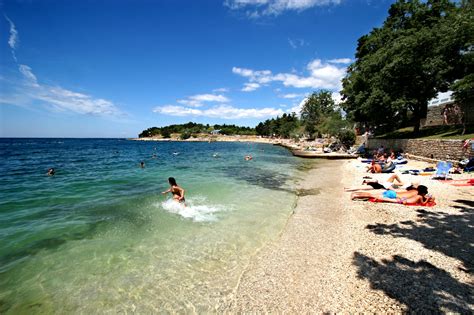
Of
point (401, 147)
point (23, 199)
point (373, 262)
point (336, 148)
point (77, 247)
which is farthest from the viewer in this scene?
point (336, 148)

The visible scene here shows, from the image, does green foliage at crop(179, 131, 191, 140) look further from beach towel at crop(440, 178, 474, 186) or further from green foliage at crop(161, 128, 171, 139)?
beach towel at crop(440, 178, 474, 186)

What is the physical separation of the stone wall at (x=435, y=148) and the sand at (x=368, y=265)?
1090cm

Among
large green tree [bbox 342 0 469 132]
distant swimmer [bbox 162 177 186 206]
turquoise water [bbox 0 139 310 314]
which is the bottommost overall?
turquoise water [bbox 0 139 310 314]

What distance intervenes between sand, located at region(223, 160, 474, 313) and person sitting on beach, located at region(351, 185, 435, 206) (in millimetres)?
549

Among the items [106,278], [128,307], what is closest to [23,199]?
[106,278]

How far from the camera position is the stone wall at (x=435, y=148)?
54.4 ft

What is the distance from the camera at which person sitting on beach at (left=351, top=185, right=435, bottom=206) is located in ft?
29.8

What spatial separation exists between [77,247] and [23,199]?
339 inches

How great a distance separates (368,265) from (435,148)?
2009 cm

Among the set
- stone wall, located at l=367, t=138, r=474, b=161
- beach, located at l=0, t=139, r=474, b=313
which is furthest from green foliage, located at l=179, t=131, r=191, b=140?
beach, located at l=0, t=139, r=474, b=313

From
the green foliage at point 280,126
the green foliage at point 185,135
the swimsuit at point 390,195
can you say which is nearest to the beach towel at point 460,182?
the swimsuit at point 390,195

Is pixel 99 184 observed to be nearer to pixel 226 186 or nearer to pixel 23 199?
pixel 23 199

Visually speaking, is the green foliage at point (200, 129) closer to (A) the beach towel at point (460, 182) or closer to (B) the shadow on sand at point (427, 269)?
(A) the beach towel at point (460, 182)

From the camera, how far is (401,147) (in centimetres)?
2589
